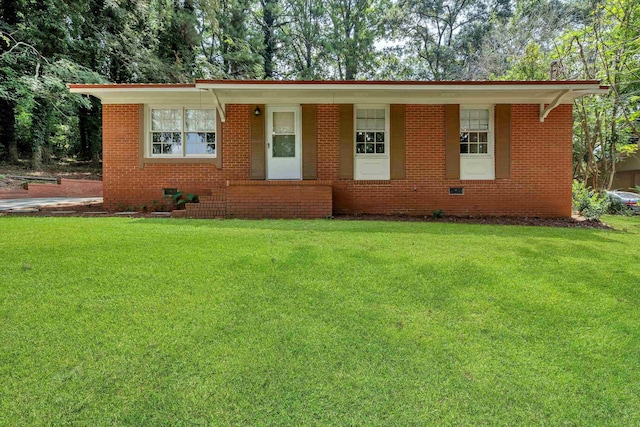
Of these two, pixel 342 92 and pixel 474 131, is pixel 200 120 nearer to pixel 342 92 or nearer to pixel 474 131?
pixel 342 92

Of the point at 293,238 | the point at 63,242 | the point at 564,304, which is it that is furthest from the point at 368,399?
the point at 63,242

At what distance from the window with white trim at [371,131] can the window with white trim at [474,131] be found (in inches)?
83.6

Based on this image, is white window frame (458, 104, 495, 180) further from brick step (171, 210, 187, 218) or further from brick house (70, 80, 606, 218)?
brick step (171, 210, 187, 218)

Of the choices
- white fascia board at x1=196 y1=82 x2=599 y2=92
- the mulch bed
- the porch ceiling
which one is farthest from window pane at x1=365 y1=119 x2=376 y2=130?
the mulch bed

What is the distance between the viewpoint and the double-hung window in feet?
30.8

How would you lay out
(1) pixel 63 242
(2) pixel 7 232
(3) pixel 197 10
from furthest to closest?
(3) pixel 197 10, (2) pixel 7 232, (1) pixel 63 242

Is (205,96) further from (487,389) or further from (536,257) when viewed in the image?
(487,389)

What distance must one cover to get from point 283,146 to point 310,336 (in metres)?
7.54

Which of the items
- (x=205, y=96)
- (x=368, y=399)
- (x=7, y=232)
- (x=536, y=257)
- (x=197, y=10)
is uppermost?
(x=197, y=10)

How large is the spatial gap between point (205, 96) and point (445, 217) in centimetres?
710

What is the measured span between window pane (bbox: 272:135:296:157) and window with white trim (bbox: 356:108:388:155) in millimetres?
1778

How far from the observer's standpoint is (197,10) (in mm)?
20922

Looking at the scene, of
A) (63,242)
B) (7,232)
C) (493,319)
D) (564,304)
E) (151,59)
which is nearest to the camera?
(493,319)

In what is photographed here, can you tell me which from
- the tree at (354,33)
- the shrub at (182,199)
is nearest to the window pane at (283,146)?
the shrub at (182,199)
